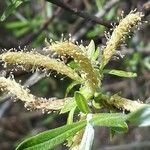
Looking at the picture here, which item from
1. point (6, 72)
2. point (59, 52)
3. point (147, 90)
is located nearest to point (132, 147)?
point (147, 90)

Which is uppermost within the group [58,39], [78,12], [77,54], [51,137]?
[58,39]

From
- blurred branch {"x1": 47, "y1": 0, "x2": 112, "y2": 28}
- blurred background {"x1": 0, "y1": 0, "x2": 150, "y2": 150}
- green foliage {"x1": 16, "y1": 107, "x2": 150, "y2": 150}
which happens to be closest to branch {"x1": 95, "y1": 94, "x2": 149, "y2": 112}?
green foliage {"x1": 16, "y1": 107, "x2": 150, "y2": 150}

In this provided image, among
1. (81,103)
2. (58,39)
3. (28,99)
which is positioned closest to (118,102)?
(81,103)

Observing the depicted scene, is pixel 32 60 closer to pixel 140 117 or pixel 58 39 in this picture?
pixel 140 117

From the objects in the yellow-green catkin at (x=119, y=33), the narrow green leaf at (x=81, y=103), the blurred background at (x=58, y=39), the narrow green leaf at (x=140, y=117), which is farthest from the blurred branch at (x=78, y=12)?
the narrow green leaf at (x=140, y=117)

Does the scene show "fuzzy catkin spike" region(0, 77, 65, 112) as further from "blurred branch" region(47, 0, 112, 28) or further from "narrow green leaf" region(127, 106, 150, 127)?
"blurred branch" region(47, 0, 112, 28)

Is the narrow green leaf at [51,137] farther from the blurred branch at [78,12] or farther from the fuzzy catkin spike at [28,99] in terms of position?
the blurred branch at [78,12]
